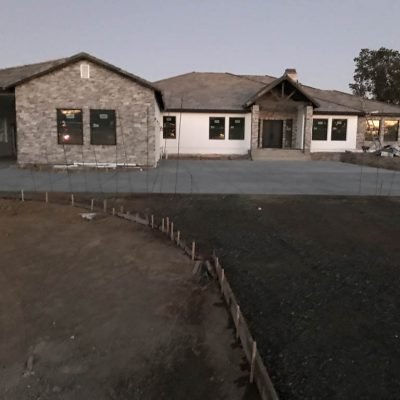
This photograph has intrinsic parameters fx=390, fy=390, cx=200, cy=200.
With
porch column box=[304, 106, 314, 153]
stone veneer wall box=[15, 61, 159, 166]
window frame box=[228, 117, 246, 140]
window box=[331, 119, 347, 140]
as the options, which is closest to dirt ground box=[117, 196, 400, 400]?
stone veneer wall box=[15, 61, 159, 166]

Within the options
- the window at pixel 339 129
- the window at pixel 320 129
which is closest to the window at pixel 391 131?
the window at pixel 339 129

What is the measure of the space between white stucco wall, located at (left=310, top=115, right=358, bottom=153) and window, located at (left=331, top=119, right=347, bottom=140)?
0.22m

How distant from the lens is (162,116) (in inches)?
1109

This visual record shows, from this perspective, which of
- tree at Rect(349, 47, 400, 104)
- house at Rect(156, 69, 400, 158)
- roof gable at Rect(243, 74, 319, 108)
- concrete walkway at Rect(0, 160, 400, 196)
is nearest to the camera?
concrete walkway at Rect(0, 160, 400, 196)

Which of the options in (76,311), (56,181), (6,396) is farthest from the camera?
(56,181)

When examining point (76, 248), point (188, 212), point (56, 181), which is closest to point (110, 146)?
point (56, 181)

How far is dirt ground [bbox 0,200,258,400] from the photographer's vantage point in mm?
3268

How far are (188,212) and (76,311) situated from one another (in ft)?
16.6

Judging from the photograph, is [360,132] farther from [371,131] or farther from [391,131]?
[391,131]

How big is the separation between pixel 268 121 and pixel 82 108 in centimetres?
1507

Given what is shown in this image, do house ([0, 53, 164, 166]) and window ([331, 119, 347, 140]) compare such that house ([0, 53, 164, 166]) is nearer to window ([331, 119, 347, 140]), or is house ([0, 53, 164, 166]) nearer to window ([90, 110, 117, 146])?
window ([90, 110, 117, 146])

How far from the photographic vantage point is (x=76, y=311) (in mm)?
4508

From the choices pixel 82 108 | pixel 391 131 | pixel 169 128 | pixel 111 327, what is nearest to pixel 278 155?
pixel 169 128

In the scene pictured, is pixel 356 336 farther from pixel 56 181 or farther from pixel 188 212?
pixel 56 181
